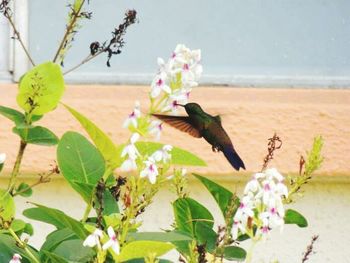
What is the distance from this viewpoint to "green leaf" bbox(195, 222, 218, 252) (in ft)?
5.65

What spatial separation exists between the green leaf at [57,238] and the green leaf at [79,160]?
0.28 feet

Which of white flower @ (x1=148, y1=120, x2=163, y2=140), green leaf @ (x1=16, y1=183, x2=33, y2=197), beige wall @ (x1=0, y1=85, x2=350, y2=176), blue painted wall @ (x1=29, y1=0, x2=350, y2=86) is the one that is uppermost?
blue painted wall @ (x1=29, y1=0, x2=350, y2=86)

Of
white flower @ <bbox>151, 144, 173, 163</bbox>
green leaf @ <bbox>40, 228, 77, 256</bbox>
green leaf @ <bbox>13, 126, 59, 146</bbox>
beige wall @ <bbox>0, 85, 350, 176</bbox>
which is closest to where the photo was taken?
white flower @ <bbox>151, 144, 173, 163</bbox>

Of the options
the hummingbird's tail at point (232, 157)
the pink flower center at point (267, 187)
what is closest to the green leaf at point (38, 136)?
the hummingbird's tail at point (232, 157)

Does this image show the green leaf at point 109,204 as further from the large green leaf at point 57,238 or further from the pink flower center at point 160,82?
the pink flower center at point 160,82

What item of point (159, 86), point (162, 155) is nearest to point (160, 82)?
point (159, 86)

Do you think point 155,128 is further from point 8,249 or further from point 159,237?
point 8,249

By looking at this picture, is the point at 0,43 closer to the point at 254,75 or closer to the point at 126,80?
the point at 126,80

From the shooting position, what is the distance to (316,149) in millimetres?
1527

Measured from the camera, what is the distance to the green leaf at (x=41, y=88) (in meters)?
1.71

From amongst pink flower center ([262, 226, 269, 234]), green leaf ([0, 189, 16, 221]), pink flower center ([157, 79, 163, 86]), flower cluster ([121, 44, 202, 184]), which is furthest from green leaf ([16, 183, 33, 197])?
pink flower center ([262, 226, 269, 234])

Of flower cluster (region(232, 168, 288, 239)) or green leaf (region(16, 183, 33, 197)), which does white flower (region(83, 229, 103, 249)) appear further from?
green leaf (region(16, 183, 33, 197))

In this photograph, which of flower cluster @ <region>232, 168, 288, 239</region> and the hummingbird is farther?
the hummingbird

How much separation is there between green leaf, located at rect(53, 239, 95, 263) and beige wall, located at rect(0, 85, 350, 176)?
944mm
